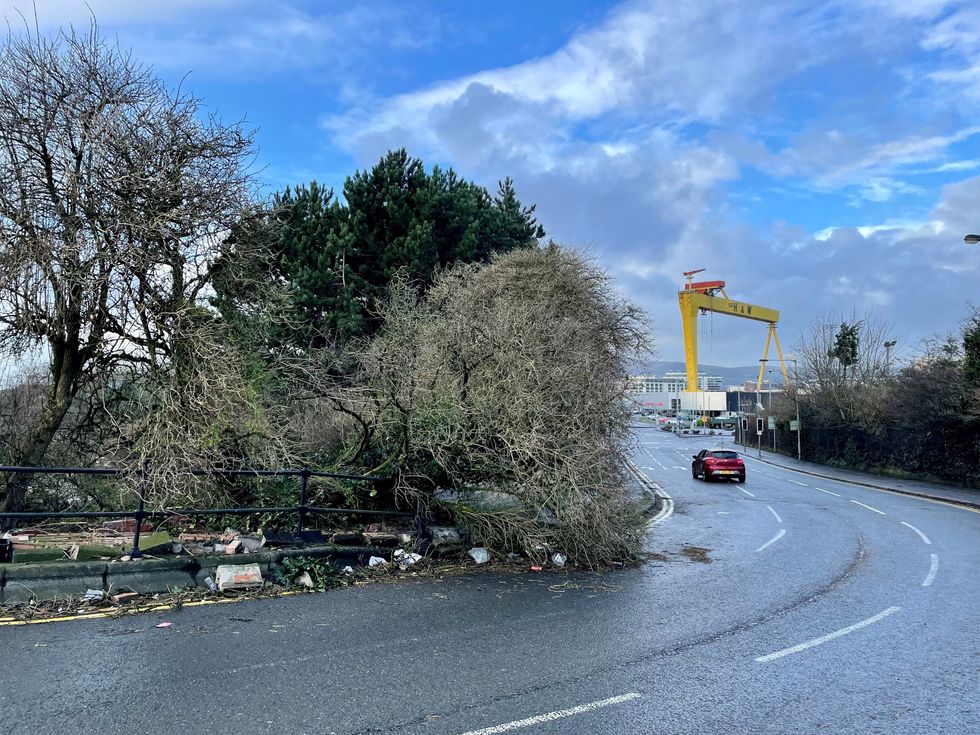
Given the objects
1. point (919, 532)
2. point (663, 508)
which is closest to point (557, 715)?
→ point (919, 532)

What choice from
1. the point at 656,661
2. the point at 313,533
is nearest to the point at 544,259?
the point at 313,533

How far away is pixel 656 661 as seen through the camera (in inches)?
250

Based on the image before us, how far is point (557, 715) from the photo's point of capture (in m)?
4.96

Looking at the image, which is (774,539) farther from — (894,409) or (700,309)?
(700,309)

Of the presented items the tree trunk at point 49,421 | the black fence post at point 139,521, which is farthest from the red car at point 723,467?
the black fence post at point 139,521

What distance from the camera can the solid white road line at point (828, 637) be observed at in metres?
6.59

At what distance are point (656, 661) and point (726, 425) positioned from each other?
126 metres

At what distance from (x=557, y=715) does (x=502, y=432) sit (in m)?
5.56

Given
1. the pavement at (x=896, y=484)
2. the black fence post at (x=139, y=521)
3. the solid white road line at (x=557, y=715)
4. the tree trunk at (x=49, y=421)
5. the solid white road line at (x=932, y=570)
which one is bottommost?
the pavement at (x=896, y=484)

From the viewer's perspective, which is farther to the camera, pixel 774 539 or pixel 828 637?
pixel 774 539

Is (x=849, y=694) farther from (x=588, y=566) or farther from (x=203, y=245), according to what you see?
(x=203, y=245)

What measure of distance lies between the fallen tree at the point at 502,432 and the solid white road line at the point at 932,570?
428cm

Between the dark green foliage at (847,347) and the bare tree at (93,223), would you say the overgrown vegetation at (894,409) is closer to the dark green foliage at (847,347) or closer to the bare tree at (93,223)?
the dark green foliage at (847,347)

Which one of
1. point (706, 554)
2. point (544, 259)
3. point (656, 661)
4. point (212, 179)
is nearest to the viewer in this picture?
point (656, 661)
